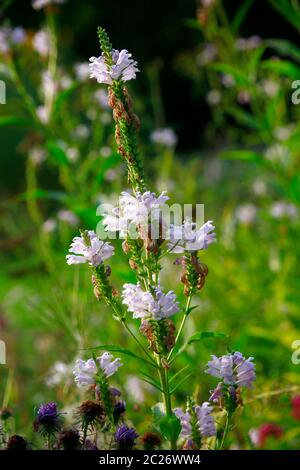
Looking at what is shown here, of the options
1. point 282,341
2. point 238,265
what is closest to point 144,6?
point 238,265

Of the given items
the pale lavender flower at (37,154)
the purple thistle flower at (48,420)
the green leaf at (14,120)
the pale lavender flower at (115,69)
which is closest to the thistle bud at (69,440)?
the purple thistle flower at (48,420)

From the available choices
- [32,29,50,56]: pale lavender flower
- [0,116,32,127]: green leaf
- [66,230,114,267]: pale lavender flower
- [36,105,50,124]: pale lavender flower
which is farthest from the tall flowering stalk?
[32,29,50,56]: pale lavender flower

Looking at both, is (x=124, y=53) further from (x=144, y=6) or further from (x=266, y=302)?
(x=144, y=6)

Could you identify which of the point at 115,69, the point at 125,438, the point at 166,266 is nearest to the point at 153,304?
the point at 125,438

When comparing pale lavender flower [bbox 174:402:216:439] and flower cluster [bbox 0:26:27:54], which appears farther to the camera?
flower cluster [bbox 0:26:27:54]

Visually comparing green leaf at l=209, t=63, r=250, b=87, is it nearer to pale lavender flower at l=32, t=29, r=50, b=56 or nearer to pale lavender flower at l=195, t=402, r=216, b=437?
pale lavender flower at l=32, t=29, r=50, b=56

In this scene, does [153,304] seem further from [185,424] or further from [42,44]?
[42,44]

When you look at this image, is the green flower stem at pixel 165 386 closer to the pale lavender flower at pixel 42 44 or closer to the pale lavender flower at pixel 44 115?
the pale lavender flower at pixel 44 115
